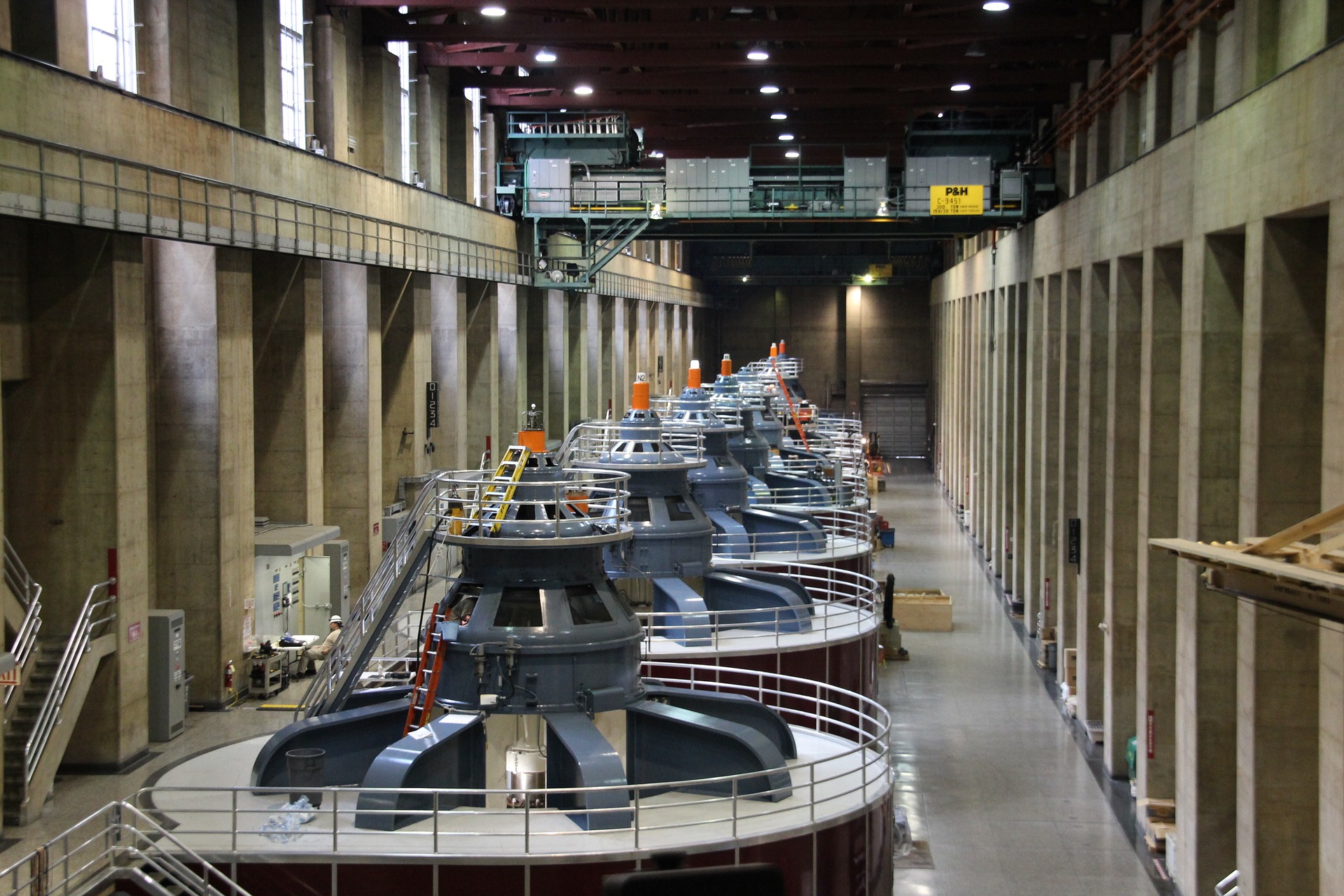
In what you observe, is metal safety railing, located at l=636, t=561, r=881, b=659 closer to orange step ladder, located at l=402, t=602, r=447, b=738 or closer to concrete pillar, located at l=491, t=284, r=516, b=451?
orange step ladder, located at l=402, t=602, r=447, b=738

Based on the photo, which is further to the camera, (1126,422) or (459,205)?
(459,205)

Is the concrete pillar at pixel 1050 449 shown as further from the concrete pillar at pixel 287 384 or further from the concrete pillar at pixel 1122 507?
the concrete pillar at pixel 287 384

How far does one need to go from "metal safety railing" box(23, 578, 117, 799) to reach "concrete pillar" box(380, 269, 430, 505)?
41.5 feet

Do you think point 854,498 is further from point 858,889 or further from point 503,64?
point 858,889

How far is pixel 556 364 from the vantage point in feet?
149

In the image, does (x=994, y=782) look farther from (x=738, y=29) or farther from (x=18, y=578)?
(x=738, y=29)

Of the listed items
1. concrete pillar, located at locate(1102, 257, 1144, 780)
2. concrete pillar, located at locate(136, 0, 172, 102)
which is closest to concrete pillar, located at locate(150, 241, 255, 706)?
concrete pillar, located at locate(136, 0, 172, 102)

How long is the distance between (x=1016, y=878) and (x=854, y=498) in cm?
1606

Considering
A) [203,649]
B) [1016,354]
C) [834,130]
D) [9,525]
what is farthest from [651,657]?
[834,130]

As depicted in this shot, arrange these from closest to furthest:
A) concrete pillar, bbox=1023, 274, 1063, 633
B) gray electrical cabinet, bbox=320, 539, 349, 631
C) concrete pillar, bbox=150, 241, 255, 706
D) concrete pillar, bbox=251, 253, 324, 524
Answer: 1. concrete pillar, bbox=150, 241, 255, 706
2. concrete pillar, bbox=251, 253, 324, 524
3. gray electrical cabinet, bbox=320, 539, 349, 631
4. concrete pillar, bbox=1023, 274, 1063, 633

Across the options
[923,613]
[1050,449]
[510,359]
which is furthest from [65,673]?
[510,359]

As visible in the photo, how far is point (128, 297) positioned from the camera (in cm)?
1930

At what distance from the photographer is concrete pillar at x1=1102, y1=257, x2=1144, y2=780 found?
23672mm

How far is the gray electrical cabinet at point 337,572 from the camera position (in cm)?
2666
